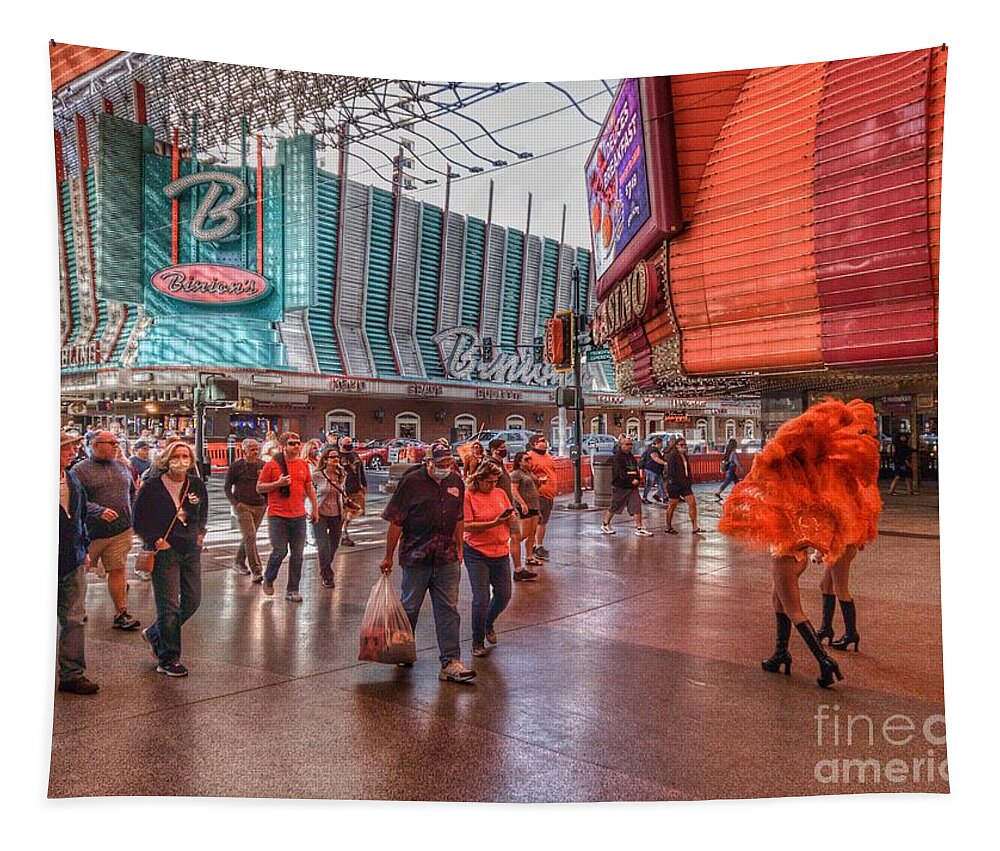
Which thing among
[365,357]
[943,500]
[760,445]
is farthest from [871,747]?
[365,357]

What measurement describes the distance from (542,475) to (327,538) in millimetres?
1034

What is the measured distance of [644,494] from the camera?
373 centimetres

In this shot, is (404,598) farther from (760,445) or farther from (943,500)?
(943,500)

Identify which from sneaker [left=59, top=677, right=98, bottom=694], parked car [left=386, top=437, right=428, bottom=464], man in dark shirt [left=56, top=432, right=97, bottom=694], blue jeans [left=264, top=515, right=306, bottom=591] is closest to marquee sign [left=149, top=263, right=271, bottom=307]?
man in dark shirt [left=56, top=432, right=97, bottom=694]

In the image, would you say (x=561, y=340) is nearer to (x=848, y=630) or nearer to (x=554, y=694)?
(x=554, y=694)

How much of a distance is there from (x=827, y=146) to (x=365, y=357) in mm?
2221

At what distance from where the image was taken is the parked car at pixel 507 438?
3.53m

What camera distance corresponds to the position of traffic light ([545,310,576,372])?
12.4 ft

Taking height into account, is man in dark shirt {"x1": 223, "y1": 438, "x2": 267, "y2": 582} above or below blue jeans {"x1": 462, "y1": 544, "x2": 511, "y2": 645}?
above

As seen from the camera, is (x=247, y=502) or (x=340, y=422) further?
(x=340, y=422)

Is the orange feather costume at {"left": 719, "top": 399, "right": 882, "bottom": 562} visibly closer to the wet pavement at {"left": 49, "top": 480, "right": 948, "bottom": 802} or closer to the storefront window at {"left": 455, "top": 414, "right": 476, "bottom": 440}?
the wet pavement at {"left": 49, "top": 480, "right": 948, "bottom": 802}

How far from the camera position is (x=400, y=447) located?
357 centimetres

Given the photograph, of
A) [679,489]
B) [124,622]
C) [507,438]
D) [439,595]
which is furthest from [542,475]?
[124,622]

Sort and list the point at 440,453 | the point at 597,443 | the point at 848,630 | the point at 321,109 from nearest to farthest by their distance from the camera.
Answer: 1. the point at 848,630
2. the point at 440,453
3. the point at 321,109
4. the point at 597,443
